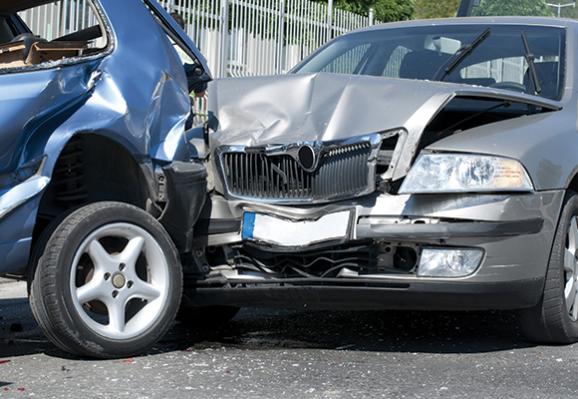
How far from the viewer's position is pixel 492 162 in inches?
192

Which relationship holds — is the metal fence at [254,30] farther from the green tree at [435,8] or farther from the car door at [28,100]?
the green tree at [435,8]

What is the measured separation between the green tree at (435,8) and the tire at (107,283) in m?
42.9

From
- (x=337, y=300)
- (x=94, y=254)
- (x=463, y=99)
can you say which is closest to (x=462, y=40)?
(x=463, y=99)

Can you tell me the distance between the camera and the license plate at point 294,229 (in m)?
4.91

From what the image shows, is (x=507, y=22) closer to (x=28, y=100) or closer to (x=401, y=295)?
(x=401, y=295)

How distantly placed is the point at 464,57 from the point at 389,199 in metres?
1.66

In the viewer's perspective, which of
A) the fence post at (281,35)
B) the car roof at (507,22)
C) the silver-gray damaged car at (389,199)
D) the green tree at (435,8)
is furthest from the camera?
the green tree at (435,8)

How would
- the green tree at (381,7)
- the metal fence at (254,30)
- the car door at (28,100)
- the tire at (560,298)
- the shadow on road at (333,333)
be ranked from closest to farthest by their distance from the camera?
1. the car door at (28,100)
2. the tire at (560,298)
3. the shadow on road at (333,333)
4. the metal fence at (254,30)
5. the green tree at (381,7)

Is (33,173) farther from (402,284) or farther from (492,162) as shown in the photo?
(492,162)

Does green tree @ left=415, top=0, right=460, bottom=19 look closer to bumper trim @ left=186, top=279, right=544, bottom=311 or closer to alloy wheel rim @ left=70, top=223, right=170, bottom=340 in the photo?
bumper trim @ left=186, top=279, right=544, bottom=311

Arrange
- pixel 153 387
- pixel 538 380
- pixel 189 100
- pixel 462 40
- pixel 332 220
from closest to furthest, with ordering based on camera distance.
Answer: pixel 153 387
pixel 538 380
pixel 332 220
pixel 189 100
pixel 462 40

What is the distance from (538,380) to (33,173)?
7.70 ft

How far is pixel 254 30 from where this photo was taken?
45.6 ft

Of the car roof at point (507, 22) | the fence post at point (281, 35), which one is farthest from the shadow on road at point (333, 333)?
the fence post at point (281, 35)
